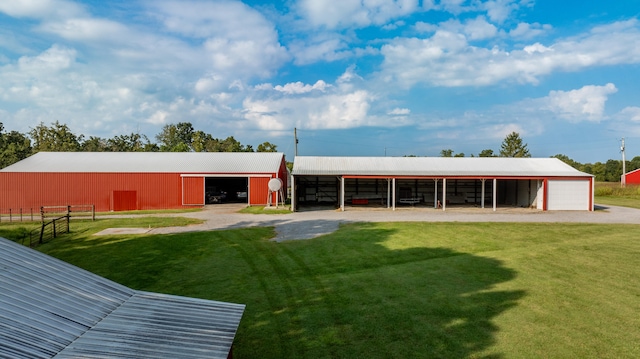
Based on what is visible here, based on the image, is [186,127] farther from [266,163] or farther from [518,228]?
[518,228]

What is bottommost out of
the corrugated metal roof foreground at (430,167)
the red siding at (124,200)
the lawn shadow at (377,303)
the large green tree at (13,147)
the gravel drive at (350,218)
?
the lawn shadow at (377,303)

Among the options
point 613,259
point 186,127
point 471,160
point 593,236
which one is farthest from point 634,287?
point 186,127

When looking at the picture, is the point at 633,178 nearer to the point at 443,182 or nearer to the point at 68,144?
the point at 443,182

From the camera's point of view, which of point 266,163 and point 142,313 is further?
point 266,163

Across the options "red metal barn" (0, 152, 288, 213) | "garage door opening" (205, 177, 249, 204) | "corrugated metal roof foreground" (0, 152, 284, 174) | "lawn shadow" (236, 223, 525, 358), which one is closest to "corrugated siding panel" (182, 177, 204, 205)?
"red metal barn" (0, 152, 288, 213)

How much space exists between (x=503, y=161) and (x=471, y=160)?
273cm

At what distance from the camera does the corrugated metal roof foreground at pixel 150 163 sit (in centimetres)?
2980

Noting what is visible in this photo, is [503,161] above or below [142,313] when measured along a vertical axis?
above

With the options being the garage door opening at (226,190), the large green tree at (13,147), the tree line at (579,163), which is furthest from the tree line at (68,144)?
the tree line at (579,163)

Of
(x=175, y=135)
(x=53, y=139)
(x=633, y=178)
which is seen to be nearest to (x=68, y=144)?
(x=53, y=139)

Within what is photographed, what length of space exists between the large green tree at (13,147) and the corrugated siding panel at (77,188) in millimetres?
25900

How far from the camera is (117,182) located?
29297 mm

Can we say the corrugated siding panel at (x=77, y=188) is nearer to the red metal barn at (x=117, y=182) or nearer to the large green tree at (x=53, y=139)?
the red metal barn at (x=117, y=182)

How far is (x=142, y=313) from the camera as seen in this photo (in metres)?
5.31
